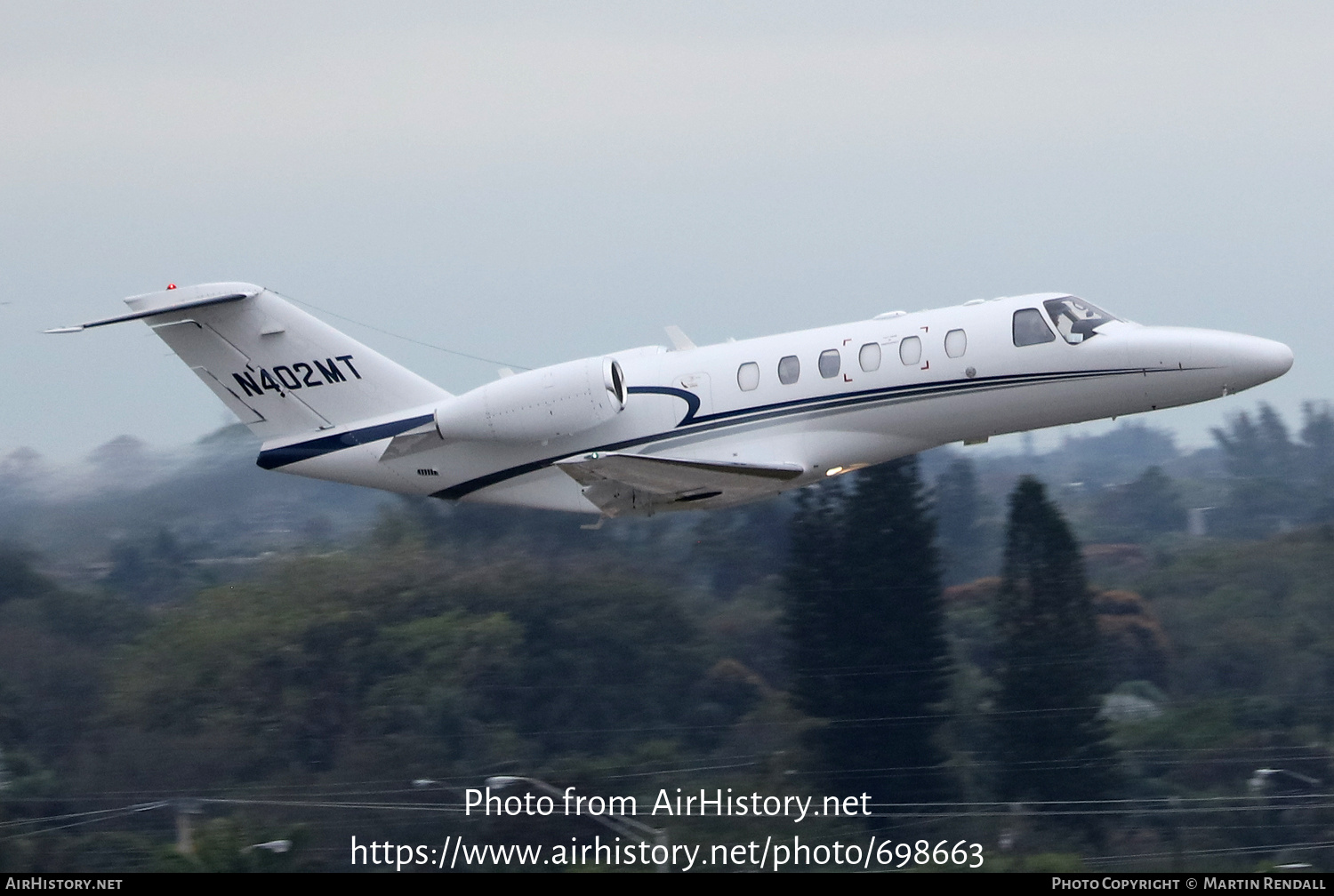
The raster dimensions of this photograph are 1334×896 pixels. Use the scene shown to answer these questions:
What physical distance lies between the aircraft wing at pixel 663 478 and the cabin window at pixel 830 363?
130 centimetres

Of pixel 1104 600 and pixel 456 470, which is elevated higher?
pixel 456 470

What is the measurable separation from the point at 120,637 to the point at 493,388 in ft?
64.1

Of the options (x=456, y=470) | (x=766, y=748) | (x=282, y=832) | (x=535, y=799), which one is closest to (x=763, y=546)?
(x=766, y=748)

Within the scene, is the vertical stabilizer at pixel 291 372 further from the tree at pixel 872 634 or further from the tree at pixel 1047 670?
the tree at pixel 1047 670

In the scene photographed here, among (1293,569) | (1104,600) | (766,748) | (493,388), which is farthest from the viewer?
(1293,569)

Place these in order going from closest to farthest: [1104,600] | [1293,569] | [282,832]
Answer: [282,832]
[1104,600]
[1293,569]

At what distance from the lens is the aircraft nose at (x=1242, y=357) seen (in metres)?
20.5

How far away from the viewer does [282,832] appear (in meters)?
29.8

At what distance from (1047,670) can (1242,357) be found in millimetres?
21240

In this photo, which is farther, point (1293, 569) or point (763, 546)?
point (1293, 569)

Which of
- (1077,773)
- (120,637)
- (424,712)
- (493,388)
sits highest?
(493,388)

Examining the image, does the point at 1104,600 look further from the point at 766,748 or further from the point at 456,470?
the point at 456,470

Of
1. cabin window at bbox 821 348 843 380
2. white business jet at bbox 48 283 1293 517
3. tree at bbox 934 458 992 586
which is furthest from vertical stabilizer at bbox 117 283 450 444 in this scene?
tree at bbox 934 458 992 586

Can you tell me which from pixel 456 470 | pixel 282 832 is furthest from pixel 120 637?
pixel 456 470
